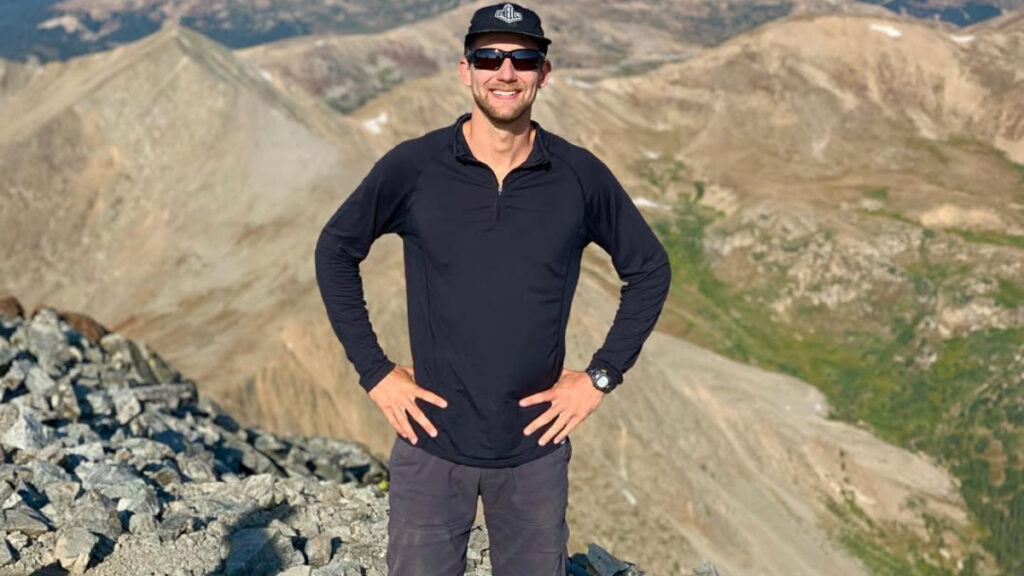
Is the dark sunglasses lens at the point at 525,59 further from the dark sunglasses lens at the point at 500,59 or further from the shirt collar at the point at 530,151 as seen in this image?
the shirt collar at the point at 530,151

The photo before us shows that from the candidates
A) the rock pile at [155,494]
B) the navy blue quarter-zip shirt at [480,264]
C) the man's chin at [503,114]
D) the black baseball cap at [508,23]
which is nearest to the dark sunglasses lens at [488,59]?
the black baseball cap at [508,23]

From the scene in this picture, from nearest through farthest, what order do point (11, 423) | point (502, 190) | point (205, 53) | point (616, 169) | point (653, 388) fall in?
1. point (502, 190)
2. point (11, 423)
3. point (653, 388)
4. point (205, 53)
5. point (616, 169)

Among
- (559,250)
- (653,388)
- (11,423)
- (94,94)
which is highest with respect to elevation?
(559,250)

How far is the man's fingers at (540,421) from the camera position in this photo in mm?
4910

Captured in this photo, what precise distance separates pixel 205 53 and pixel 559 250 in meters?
43.5

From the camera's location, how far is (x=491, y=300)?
4.73 metres

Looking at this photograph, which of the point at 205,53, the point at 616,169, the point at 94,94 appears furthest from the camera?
the point at 616,169

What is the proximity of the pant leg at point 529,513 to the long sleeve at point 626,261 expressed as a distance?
2.27ft

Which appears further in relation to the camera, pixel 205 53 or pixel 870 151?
pixel 870 151

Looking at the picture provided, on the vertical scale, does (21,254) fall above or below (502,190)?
below

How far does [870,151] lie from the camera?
6888 cm

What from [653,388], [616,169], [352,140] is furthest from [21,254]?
[616,169]

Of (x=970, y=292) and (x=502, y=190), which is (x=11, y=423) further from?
(x=970, y=292)

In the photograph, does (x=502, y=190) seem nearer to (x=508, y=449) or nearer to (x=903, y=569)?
(x=508, y=449)
